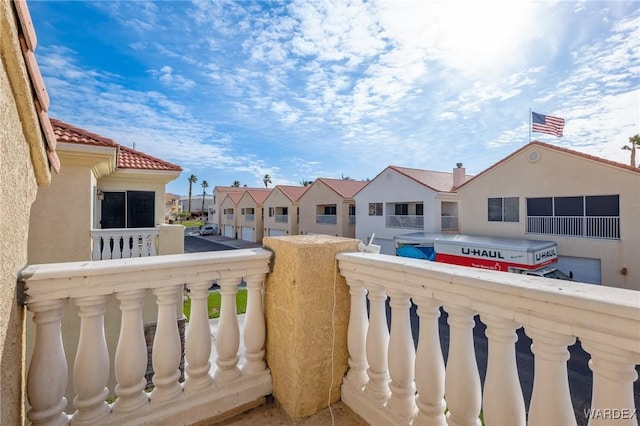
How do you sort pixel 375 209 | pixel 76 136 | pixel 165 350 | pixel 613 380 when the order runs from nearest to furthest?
1. pixel 613 380
2. pixel 165 350
3. pixel 76 136
4. pixel 375 209

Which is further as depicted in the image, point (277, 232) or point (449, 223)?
point (277, 232)

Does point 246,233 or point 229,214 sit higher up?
point 229,214

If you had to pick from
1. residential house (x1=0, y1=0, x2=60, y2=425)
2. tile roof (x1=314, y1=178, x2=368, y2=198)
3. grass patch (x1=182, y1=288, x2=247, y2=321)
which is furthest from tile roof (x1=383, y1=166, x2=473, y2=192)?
residential house (x1=0, y1=0, x2=60, y2=425)

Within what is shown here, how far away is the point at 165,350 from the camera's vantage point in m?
1.76

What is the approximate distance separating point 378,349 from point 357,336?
0.19 m

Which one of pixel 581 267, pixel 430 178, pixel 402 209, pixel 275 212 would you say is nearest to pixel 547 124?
pixel 581 267

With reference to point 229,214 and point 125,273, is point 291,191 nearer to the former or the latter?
point 229,214

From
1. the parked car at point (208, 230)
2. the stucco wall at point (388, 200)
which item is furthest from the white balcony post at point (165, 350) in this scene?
the parked car at point (208, 230)

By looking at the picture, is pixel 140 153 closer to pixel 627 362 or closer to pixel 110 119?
pixel 110 119

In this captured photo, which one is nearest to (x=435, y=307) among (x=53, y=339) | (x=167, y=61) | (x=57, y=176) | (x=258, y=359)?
(x=258, y=359)

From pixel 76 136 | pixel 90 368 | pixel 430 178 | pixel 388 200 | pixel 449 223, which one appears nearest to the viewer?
pixel 90 368

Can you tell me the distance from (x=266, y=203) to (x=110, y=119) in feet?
80.8

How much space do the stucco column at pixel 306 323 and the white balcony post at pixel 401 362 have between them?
0.42 m

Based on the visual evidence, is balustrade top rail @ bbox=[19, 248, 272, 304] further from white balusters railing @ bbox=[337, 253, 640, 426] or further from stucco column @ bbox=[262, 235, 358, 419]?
white balusters railing @ bbox=[337, 253, 640, 426]
